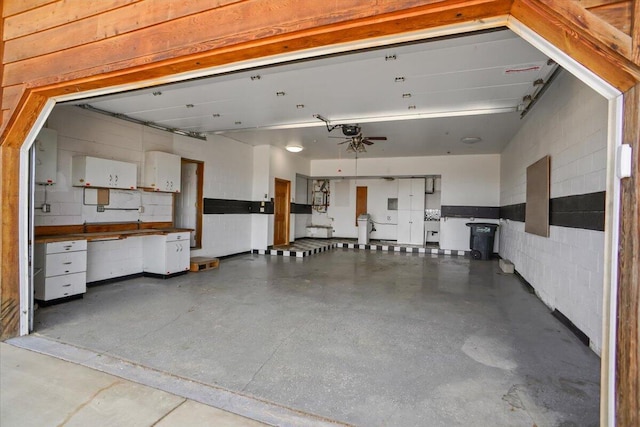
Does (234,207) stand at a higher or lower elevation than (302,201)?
lower

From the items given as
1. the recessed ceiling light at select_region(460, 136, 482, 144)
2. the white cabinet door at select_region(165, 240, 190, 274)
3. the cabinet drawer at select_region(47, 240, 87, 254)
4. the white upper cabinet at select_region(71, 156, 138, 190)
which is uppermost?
the recessed ceiling light at select_region(460, 136, 482, 144)

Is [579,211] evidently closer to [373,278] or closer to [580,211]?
[580,211]

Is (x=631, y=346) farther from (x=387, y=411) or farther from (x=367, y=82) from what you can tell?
(x=367, y=82)

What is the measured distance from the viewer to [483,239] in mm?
8289

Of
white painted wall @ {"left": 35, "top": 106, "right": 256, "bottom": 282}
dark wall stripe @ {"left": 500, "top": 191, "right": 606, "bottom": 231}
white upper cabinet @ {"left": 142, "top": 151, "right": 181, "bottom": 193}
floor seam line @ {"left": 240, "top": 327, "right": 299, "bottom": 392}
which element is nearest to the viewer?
floor seam line @ {"left": 240, "top": 327, "right": 299, "bottom": 392}

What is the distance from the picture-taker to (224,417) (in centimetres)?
192

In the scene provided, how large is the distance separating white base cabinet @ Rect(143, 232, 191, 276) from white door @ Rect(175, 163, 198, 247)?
1235 mm

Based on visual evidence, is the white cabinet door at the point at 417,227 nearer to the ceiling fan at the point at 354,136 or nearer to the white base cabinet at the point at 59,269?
the ceiling fan at the point at 354,136

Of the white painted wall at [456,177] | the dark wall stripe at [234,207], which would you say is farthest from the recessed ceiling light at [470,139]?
the dark wall stripe at [234,207]

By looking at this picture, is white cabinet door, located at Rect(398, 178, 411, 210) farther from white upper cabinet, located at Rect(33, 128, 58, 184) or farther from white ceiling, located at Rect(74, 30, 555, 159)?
white upper cabinet, located at Rect(33, 128, 58, 184)

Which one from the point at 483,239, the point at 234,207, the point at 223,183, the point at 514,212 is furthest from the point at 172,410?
the point at 483,239

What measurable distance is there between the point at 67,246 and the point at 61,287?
514 millimetres

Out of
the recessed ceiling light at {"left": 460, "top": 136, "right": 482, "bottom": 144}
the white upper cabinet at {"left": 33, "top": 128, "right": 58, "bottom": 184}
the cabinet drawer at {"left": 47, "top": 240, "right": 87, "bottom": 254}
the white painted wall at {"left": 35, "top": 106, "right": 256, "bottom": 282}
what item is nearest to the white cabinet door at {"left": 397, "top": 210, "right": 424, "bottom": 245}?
the recessed ceiling light at {"left": 460, "top": 136, "right": 482, "bottom": 144}

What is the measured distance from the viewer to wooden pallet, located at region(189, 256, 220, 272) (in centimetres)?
605
